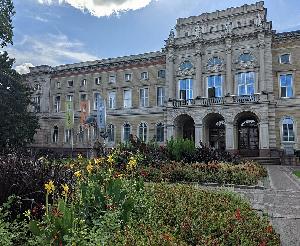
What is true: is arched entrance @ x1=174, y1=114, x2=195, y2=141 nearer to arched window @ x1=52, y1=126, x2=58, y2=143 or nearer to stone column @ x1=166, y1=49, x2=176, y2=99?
stone column @ x1=166, y1=49, x2=176, y2=99

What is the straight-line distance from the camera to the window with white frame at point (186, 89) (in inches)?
1603

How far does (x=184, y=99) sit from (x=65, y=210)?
36209 millimetres

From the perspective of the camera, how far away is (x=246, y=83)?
3747 centimetres

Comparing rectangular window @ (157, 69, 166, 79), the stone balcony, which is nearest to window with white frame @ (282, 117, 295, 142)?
the stone balcony

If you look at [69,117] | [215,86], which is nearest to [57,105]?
[69,117]

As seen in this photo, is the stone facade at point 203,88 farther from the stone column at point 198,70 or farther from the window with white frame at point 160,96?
the window with white frame at point 160,96

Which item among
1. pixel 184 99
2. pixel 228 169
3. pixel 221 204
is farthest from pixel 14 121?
pixel 221 204

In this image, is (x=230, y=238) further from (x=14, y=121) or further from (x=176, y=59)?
(x=176, y=59)

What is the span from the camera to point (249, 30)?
122 ft

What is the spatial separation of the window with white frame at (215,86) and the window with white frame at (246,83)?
225 cm

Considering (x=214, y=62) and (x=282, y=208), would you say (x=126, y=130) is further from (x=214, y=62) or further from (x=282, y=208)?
(x=282, y=208)

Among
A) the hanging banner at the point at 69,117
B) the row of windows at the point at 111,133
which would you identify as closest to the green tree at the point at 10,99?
the hanging banner at the point at 69,117

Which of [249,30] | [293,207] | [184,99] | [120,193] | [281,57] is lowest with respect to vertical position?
[293,207]

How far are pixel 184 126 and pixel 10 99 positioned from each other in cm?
2119
